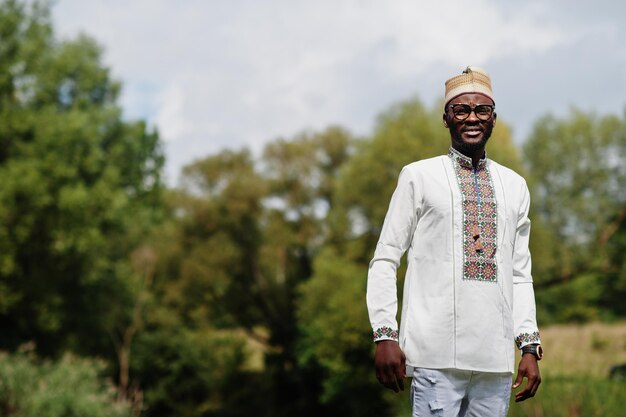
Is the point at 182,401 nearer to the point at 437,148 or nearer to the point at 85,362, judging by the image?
the point at 85,362

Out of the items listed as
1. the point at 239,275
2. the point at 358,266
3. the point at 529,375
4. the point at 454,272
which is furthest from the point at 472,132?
the point at 239,275

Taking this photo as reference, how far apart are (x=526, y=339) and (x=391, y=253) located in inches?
28.3

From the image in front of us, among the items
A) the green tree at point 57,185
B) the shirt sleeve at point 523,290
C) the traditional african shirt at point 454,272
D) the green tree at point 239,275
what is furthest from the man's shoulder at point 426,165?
the green tree at point 239,275

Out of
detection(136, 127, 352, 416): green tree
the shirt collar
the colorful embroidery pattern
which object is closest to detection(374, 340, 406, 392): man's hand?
the colorful embroidery pattern

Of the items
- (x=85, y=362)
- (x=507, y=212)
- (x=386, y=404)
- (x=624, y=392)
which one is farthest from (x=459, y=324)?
(x=386, y=404)

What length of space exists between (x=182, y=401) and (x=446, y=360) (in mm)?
28714

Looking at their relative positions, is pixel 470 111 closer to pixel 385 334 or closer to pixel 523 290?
pixel 523 290

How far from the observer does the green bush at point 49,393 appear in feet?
46.1

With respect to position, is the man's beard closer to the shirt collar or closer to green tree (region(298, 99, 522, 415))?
the shirt collar

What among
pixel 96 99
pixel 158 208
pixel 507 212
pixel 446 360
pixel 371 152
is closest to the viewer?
pixel 446 360

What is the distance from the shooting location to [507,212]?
3.33 metres

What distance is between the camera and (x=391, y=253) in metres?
3.20

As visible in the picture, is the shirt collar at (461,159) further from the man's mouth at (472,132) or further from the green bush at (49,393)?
the green bush at (49,393)

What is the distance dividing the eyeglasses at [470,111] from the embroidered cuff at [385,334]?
998 mm
